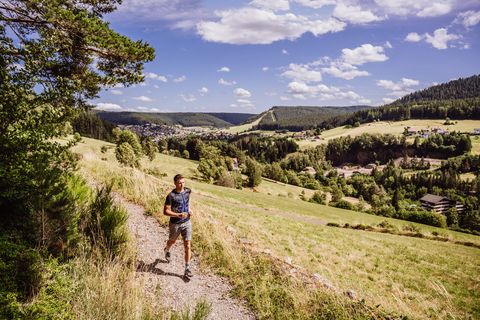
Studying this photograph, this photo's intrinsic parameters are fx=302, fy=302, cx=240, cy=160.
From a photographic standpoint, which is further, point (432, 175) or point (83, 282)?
point (432, 175)

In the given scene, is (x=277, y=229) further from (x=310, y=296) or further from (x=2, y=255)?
(x=2, y=255)

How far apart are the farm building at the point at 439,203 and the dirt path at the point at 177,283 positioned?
125 m

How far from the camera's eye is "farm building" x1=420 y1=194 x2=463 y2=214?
368 feet

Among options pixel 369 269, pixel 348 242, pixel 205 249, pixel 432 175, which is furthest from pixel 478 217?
pixel 205 249

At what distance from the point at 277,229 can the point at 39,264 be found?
17714 millimetres

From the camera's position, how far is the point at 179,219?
8.30 meters

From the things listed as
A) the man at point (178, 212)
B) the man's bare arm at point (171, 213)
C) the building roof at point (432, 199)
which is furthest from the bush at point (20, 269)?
the building roof at point (432, 199)

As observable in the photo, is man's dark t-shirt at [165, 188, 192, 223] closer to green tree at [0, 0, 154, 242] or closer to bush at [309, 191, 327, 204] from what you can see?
green tree at [0, 0, 154, 242]

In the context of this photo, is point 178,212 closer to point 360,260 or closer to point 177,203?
point 177,203

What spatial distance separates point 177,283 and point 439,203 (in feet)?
431

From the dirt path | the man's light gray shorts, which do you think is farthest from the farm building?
the man's light gray shorts

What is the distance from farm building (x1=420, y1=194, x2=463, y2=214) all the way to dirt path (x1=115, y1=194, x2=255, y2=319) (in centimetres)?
12514

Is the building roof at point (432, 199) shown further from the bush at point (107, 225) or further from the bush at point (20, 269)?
the bush at point (20, 269)

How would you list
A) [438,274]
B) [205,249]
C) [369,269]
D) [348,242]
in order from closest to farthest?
1. [205,249]
2. [369,269]
3. [438,274]
4. [348,242]
